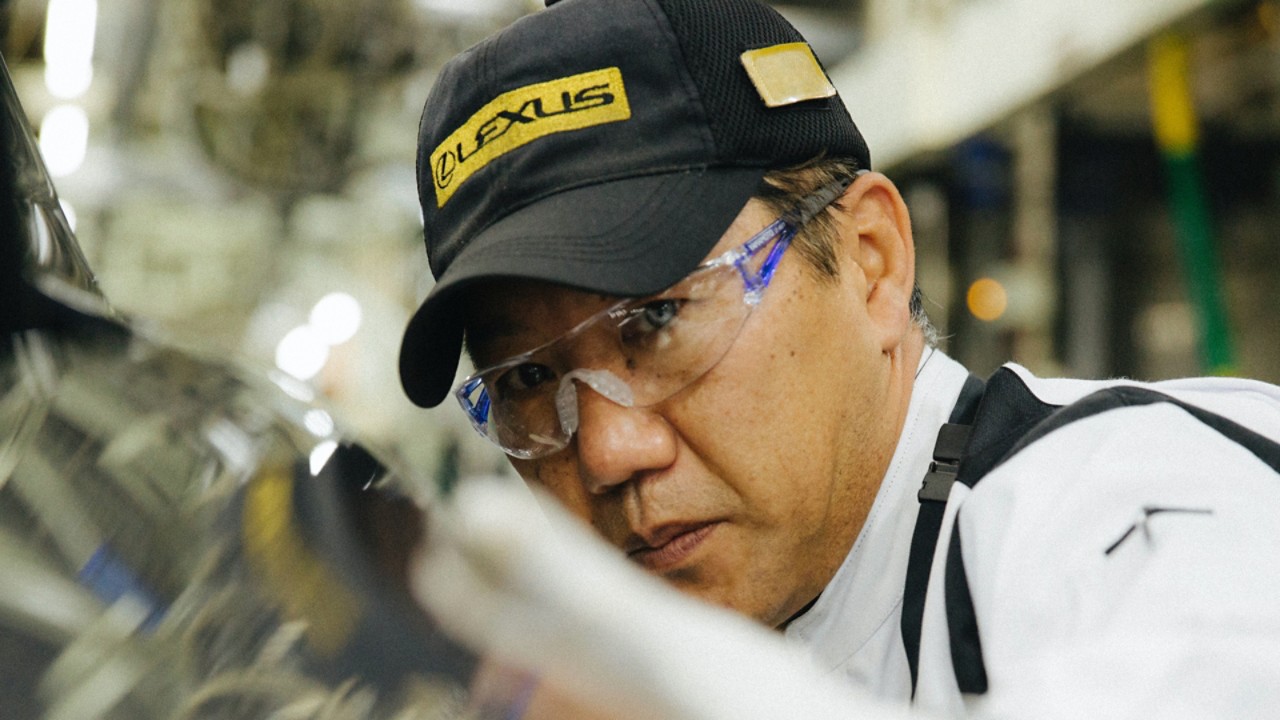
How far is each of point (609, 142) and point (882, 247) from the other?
1.67 feet

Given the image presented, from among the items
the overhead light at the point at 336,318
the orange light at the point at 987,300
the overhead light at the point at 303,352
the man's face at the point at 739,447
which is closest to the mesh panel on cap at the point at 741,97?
the man's face at the point at 739,447

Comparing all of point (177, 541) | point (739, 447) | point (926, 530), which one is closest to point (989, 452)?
point (926, 530)

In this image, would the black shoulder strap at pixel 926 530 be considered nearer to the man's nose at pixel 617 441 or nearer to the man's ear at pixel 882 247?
the man's ear at pixel 882 247

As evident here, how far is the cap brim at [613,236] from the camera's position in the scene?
1.37 metres

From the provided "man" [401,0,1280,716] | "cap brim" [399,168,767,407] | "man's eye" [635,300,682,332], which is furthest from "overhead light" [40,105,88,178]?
"man's eye" [635,300,682,332]

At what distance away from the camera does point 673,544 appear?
1.46m

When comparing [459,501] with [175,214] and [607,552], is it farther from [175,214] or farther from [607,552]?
[175,214]

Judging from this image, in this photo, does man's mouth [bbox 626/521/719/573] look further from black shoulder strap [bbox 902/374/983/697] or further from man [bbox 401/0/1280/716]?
black shoulder strap [bbox 902/374/983/697]

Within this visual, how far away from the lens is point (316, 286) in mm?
5727

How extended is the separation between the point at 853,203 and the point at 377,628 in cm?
122

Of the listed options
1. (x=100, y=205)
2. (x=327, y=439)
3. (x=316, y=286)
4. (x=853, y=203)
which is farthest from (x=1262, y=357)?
(x=100, y=205)

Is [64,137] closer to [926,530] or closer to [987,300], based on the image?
[926,530]

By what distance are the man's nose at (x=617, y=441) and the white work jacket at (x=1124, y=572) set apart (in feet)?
1.28

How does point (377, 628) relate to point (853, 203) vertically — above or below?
above
